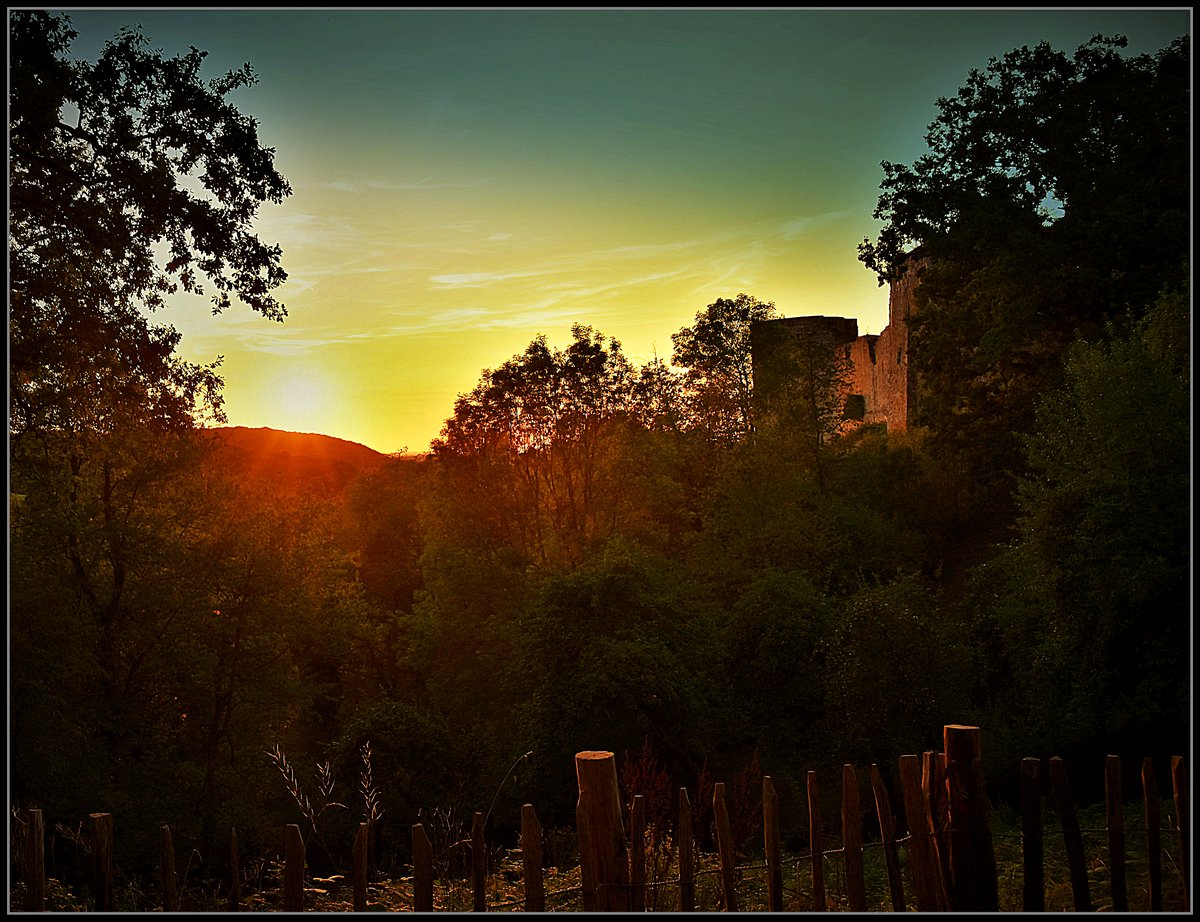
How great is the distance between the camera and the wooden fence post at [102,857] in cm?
453

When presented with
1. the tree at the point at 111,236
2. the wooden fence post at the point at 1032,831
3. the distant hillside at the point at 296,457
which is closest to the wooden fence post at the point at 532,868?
the wooden fence post at the point at 1032,831

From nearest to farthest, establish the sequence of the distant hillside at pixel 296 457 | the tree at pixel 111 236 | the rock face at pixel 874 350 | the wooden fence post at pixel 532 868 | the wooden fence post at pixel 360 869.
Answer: the wooden fence post at pixel 532 868
the wooden fence post at pixel 360 869
the tree at pixel 111 236
the distant hillside at pixel 296 457
the rock face at pixel 874 350

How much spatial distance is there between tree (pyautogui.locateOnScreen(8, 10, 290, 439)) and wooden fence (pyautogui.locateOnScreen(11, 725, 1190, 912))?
5.27 meters

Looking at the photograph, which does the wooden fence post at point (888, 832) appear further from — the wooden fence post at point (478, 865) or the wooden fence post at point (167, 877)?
the wooden fence post at point (167, 877)

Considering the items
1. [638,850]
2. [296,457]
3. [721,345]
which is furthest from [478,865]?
[296,457]

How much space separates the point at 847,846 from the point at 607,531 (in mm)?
21800

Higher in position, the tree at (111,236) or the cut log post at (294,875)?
the tree at (111,236)

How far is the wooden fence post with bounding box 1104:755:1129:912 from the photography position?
16.4 ft

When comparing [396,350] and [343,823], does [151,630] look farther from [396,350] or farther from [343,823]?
[396,350]

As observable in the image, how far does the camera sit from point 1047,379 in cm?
1997

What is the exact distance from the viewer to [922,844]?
457 centimetres

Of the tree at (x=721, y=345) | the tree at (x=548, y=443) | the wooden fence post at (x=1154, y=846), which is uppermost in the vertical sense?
the tree at (x=721, y=345)

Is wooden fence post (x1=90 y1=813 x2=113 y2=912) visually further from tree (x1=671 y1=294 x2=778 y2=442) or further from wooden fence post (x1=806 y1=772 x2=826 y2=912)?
tree (x1=671 y1=294 x2=778 y2=442)

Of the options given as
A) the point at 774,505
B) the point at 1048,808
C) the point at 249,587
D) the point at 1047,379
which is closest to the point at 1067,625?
the point at 1048,808
